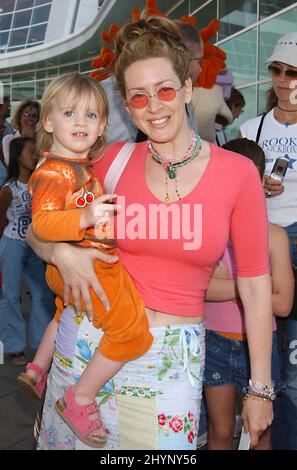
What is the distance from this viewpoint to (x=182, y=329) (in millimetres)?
1895

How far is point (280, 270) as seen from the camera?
2.55 m

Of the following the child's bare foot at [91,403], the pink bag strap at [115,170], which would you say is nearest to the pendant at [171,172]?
the pink bag strap at [115,170]

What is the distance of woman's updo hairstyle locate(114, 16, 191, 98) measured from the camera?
73.5 inches

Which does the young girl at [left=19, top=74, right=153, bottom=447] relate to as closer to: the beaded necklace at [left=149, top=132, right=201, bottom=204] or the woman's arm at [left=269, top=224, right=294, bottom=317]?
the beaded necklace at [left=149, top=132, right=201, bottom=204]

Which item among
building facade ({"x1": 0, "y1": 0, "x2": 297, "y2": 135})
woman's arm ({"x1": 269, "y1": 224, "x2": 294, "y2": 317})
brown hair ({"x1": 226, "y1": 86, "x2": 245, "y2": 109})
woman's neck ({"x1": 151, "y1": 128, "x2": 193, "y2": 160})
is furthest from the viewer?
building facade ({"x1": 0, "y1": 0, "x2": 297, "y2": 135})

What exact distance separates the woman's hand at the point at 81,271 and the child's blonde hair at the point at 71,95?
0.43 m

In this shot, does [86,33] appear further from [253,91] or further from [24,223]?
[24,223]

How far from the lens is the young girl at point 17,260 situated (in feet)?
17.5

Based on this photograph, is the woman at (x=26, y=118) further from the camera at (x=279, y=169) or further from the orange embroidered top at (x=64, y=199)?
the orange embroidered top at (x=64, y=199)

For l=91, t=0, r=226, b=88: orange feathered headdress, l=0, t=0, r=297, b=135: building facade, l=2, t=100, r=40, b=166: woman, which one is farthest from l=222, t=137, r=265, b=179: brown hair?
l=0, t=0, r=297, b=135: building facade

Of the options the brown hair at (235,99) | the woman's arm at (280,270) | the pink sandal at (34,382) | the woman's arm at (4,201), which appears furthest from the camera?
the brown hair at (235,99)

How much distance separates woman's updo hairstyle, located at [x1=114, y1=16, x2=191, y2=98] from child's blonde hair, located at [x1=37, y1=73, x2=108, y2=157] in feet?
0.55

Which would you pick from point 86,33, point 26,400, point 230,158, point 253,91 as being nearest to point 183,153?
point 230,158

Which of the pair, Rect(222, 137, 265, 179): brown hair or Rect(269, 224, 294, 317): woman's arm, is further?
Rect(222, 137, 265, 179): brown hair
